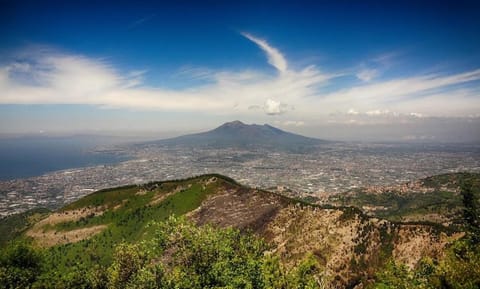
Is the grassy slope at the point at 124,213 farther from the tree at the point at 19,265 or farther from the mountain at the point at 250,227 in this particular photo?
the tree at the point at 19,265

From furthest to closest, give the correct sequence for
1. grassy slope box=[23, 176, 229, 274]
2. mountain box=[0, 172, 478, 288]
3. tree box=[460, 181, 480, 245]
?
grassy slope box=[23, 176, 229, 274] < mountain box=[0, 172, 478, 288] < tree box=[460, 181, 480, 245]

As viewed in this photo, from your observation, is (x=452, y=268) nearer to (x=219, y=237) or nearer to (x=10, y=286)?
(x=219, y=237)

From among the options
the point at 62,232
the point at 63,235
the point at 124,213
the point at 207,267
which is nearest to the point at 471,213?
the point at 207,267

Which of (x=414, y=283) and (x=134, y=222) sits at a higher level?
(x=414, y=283)

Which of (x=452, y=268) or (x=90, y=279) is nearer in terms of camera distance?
(x=452, y=268)

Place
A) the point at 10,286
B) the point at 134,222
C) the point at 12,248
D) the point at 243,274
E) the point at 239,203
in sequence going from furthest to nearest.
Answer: the point at 134,222, the point at 239,203, the point at 12,248, the point at 10,286, the point at 243,274

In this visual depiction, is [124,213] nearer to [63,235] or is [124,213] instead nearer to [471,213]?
[63,235]

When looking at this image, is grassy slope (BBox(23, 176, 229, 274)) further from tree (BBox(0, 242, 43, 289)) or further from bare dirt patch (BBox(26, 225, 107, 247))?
tree (BBox(0, 242, 43, 289))

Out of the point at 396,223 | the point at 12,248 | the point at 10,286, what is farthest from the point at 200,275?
the point at 396,223

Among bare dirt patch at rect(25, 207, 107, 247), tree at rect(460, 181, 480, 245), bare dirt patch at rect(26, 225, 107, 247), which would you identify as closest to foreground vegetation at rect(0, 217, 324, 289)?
tree at rect(460, 181, 480, 245)
